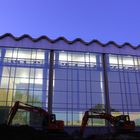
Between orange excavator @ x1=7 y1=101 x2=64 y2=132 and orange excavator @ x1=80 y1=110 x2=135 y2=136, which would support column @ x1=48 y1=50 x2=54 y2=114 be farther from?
orange excavator @ x1=80 y1=110 x2=135 y2=136

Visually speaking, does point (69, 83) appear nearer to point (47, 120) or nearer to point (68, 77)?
point (68, 77)

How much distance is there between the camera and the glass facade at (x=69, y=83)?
32.5 m

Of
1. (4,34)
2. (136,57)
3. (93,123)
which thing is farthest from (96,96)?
(4,34)

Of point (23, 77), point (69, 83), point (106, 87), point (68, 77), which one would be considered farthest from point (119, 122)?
point (23, 77)

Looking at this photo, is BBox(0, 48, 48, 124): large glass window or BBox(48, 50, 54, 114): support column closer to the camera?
BBox(48, 50, 54, 114): support column

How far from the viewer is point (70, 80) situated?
34.6 m

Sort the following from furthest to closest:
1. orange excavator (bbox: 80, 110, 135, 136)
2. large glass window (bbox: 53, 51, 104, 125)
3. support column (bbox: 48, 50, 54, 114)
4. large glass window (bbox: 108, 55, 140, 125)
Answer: large glass window (bbox: 108, 55, 140, 125) → large glass window (bbox: 53, 51, 104, 125) → support column (bbox: 48, 50, 54, 114) → orange excavator (bbox: 80, 110, 135, 136)

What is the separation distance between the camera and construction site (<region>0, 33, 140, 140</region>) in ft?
106

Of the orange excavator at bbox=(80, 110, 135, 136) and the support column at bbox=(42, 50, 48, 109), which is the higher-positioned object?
the support column at bbox=(42, 50, 48, 109)

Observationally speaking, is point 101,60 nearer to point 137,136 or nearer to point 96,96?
point 96,96

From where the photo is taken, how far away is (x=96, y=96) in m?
34.2

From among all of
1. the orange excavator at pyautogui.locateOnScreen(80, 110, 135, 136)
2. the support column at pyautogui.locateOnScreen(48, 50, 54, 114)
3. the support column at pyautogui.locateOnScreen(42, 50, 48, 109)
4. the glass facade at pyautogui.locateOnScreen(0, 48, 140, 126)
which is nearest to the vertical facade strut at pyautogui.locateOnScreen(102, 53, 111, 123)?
the glass facade at pyautogui.locateOnScreen(0, 48, 140, 126)

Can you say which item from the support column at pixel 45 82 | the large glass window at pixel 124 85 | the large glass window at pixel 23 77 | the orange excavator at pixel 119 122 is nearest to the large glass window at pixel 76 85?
the support column at pixel 45 82

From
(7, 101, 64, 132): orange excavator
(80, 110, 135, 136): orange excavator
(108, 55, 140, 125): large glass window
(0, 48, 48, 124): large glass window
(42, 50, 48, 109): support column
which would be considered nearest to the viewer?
(7, 101, 64, 132): orange excavator
